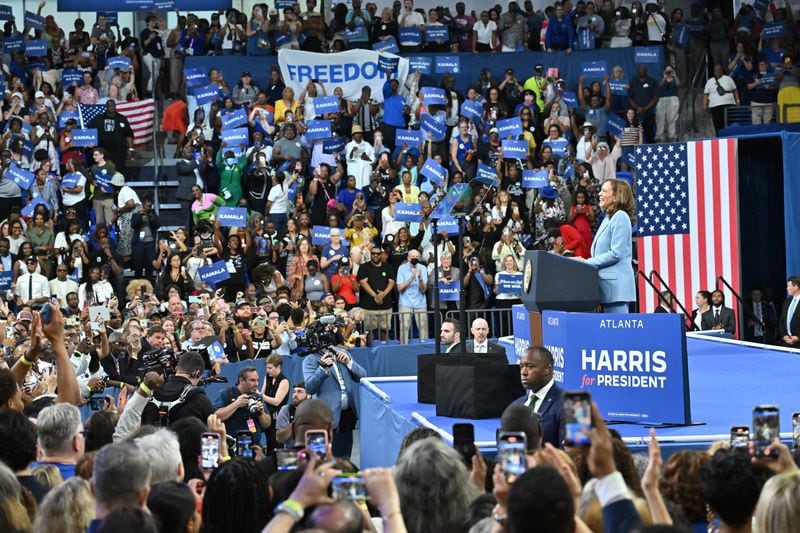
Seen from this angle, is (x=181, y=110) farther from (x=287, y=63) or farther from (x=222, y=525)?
(x=222, y=525)

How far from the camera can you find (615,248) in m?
10.7

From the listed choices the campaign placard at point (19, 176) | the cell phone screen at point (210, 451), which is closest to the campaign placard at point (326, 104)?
the campaign placard at point (19, 176)

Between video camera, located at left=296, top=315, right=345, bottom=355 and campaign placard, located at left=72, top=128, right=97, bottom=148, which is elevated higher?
campaign placard, located at left=72, top=128, right=97, bottom=148

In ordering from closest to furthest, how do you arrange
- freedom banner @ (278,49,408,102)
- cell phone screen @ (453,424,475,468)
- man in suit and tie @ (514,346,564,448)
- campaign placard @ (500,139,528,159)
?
1. cell phone screen @ (453,424,475,468)
2. man in suit and tie @ (514,346,564,448)
3. campaign placard @ (500,139,528,159)
4. freedom banner @ (278,49,408,102)

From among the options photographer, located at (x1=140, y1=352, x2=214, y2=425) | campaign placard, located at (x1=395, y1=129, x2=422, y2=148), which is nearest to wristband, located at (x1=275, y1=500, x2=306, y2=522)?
photographer, located at (x1=140, y1=352, x2=214, y2=425)

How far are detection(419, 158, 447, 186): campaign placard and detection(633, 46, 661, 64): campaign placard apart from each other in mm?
6590

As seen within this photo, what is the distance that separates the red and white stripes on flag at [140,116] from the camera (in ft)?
80.8

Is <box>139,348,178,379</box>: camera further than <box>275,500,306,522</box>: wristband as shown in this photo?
Yes

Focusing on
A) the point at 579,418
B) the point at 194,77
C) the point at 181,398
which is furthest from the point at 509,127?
the point at 579,418

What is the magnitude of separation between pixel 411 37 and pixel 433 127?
3.74 metres

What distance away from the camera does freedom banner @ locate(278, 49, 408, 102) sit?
25.9 metres

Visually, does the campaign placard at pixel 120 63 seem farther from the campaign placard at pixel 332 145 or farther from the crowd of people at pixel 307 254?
the campaign placard at pixel 332 145

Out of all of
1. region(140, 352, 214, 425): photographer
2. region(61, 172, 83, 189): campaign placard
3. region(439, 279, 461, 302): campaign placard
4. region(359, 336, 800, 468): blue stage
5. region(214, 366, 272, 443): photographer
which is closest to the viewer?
region(140, 352, 214, 425): photographer

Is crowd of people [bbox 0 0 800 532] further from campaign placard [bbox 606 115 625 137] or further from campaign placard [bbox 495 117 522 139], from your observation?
campaign placard [bbox 495 117 522 139]
